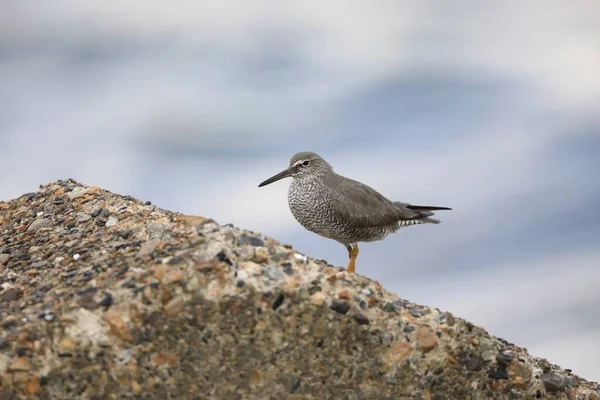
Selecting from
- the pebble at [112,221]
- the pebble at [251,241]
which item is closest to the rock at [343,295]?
the pebble at [251,241]

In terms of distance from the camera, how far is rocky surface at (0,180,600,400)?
226 inches

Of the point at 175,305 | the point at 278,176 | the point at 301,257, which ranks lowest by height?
the point at 175,305

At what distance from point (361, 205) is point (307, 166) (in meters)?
0.88

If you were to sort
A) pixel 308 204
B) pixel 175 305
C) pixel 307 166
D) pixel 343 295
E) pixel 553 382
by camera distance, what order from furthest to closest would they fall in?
pixel 307 166, pixel 308 204, pixel 553 382, pixel 343 295, pixel 175 305

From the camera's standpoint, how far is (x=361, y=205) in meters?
9.27

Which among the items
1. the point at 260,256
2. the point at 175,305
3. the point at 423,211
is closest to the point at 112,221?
the point at 260,256

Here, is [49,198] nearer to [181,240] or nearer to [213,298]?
[181,240]

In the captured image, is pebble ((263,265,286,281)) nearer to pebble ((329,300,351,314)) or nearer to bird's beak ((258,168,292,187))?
pebble ((329,300,351,314))

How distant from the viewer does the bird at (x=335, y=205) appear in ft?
29.9

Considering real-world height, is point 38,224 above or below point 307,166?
below

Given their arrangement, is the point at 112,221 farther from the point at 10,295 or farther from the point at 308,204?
the point at 308,204

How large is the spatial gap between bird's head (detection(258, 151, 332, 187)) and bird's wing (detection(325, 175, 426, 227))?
0.78ft

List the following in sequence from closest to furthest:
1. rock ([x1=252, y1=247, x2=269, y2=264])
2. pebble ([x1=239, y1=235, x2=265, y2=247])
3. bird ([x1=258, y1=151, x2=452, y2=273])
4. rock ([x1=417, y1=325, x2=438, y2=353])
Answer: rock ([x1=252, y1=247, x2=269, y2=264]) → rock ([x1=417, y1=325, x2=438, y2=353]) → pebble ([x1=239, y1=235, x2=265, y2=247]) → bird ([x1=258, y1=151, x2=452, y2=273])

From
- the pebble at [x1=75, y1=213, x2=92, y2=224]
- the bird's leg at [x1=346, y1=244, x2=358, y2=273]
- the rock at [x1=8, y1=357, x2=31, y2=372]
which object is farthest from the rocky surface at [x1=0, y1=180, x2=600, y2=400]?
the bird's leg at [x1=346, y1=244, x2=358, y2=273]
